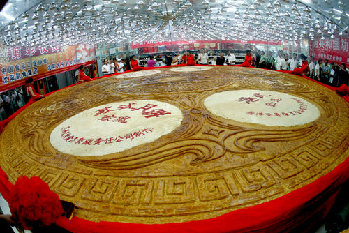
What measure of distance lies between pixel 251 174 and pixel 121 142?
4.63 ft

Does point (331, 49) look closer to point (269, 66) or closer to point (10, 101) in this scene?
point (269, 66)

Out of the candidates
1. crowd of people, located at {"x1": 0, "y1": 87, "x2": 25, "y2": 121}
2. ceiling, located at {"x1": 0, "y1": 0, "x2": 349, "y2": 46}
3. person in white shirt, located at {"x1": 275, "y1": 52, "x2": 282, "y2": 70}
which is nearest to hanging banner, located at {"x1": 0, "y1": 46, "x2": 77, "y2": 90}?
crowd of people, located at {"x1": 0, "y1": 87, "x2": 25, "y2": 121}

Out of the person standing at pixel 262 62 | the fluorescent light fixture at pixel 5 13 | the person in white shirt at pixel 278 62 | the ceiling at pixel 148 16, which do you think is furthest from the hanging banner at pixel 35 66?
the person in white shirt at pixel 278 62

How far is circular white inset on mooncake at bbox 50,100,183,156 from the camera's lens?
2348mm

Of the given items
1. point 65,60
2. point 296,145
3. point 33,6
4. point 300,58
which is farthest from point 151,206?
point 300,58

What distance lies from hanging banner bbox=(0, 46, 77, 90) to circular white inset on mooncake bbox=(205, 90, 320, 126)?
4789mm

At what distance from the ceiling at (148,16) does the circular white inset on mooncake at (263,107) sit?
8.72 feet

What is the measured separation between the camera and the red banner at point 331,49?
19.7 feet

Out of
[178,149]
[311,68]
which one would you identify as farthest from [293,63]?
[178,149]

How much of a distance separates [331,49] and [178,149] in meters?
7.20

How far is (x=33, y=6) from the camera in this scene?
4160mm

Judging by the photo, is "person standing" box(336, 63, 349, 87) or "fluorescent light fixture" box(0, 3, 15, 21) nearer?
"fluorescent light fixture" box(0, 3, 15, 21)

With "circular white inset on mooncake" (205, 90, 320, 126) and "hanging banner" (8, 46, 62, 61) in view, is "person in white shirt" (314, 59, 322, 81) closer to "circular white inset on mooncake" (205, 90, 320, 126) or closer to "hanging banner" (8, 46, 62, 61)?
"circular white inset on mooncake" (205, 90, 320, 126)

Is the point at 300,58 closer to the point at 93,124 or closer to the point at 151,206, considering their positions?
the point at 93,124
